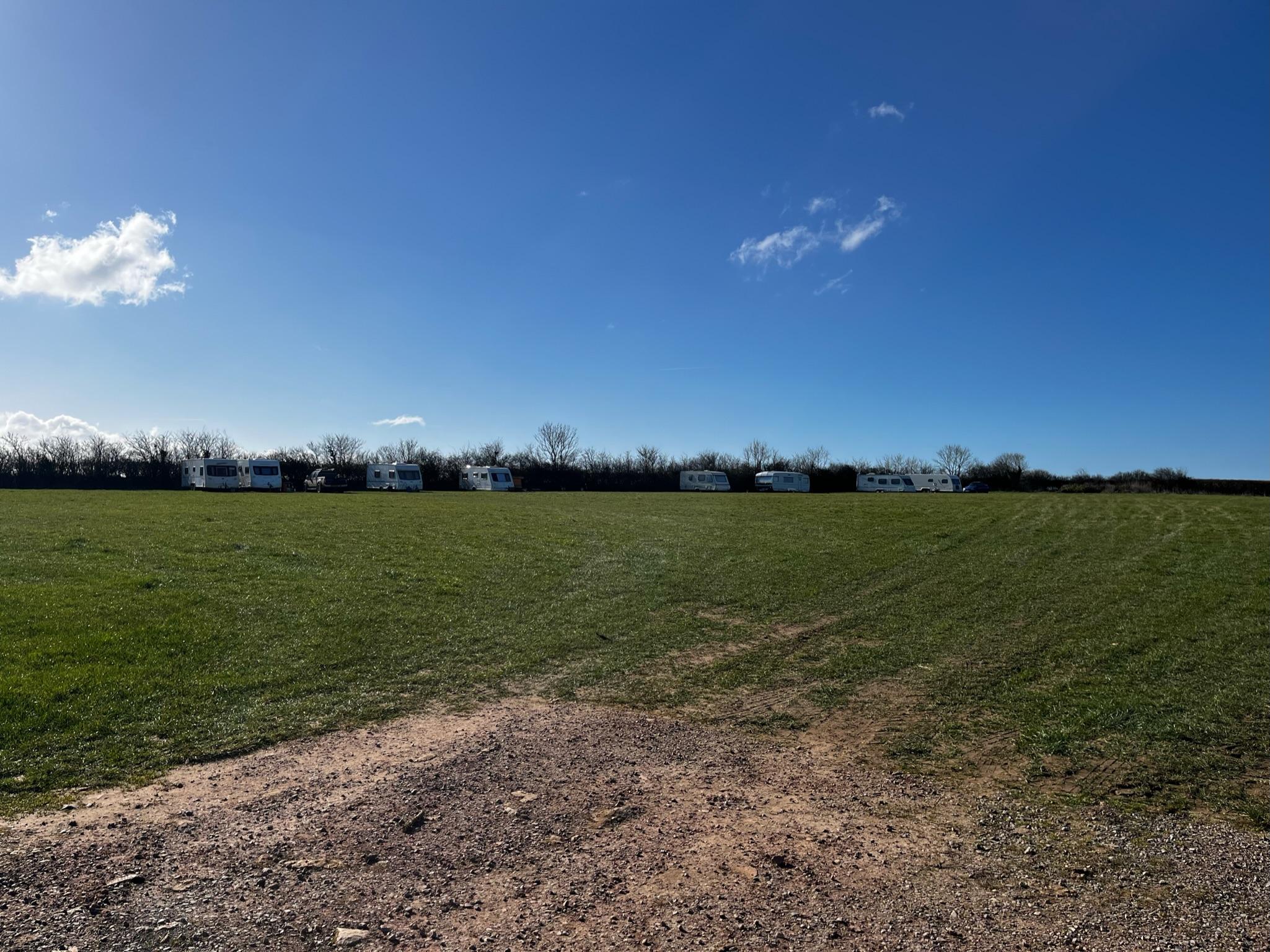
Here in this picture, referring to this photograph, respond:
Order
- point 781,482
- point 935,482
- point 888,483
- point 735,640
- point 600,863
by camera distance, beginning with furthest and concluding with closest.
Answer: point 935,482, point 888,483, point 781,482, point 735,640, point 600,863

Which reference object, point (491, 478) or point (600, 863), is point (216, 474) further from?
point (600, 863)

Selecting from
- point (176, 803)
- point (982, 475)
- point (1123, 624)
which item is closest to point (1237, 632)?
point (1123, 624)

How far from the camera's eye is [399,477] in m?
59.0

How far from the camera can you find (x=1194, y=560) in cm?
1833

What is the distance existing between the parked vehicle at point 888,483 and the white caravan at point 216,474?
5507 centimetres

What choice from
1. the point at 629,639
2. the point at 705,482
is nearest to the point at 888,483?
the point at 705,482

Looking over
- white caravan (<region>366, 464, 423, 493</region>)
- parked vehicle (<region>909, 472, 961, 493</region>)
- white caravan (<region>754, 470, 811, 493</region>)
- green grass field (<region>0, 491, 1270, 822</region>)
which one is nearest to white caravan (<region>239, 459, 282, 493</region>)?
white caravan (<region>366, 464, 423, 493</region>)

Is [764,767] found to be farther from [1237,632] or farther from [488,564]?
[488,564]

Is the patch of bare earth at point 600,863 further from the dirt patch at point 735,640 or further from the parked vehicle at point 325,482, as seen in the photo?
the parked vehicle at point 325,482

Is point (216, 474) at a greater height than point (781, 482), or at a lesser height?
lesser

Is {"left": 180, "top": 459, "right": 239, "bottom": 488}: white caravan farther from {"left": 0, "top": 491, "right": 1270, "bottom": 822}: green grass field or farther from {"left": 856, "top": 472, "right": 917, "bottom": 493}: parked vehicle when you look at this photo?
{"left": 856, "top": 472, "right": 917, "bottom": 493}: parked vehicle

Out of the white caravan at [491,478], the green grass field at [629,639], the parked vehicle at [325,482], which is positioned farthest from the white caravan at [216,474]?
the green grass field at [629,639]

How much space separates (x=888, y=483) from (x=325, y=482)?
51544 mm

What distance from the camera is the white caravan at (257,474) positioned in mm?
52094
